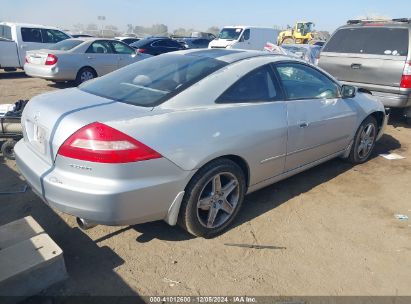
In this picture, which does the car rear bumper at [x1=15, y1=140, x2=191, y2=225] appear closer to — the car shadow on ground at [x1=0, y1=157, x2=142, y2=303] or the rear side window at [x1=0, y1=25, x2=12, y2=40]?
the car shadow on ground at [x1=0, y1=157, x2=142, y2=303]

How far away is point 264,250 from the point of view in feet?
10.3

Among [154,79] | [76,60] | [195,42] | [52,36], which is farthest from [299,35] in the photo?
[154,79]

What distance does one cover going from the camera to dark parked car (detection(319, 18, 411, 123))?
253 inches

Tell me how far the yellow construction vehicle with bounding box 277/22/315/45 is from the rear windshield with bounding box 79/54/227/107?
94.0 ft

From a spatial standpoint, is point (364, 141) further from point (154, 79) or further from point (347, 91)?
point (154, 79)

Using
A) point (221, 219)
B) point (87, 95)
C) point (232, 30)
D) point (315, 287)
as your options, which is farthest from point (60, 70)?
point (232, 30)

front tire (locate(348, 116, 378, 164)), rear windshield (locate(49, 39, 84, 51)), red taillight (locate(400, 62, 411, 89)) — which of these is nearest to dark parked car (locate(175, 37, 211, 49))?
rear windshield (locate(49, 39, 84, 51))

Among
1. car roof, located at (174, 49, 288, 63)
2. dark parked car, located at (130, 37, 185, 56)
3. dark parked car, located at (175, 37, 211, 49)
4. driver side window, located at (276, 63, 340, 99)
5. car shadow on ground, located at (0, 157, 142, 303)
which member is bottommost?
car shadow on ground, located at (0, 157, 142, 303)

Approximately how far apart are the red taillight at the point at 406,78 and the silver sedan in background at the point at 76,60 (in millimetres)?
7921

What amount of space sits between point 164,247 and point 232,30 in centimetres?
1907

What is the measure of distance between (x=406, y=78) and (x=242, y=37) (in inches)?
578

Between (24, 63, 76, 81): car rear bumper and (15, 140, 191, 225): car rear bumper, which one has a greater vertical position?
(15, 140, 191, 225): car rear bumper

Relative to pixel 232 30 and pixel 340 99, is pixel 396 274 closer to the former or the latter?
pixel 340 99

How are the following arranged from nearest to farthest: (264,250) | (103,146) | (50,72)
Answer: (103,146) < (264,250) < (50,72)
